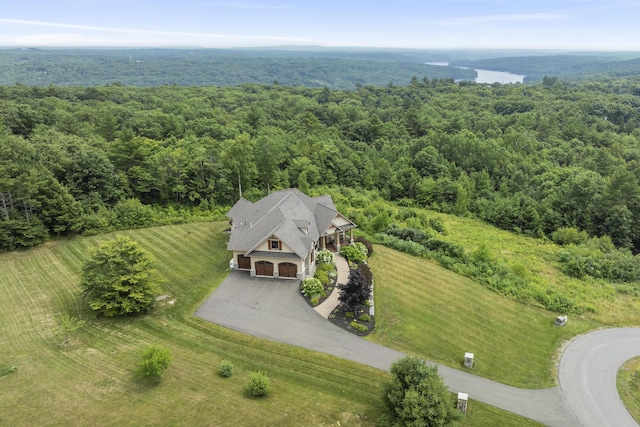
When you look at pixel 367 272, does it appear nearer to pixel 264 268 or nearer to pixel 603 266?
pixel 264 268

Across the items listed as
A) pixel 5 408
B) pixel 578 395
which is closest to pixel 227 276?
pixel 5 408

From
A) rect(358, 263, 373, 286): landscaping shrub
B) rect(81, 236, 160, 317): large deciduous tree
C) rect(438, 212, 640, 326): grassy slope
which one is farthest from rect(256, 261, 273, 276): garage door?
rect(438, 212, 640, 326): grassy slope

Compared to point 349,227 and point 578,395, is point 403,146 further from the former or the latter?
A: point 578,395

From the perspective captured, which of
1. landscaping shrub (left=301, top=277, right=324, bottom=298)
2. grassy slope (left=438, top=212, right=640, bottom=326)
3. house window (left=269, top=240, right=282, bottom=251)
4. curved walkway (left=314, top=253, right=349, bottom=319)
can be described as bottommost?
grassy slope (left=438, top=212, right=640, bottom=326)

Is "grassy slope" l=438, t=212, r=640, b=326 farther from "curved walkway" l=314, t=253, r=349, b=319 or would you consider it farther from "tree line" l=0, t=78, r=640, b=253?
"curved walkway" l=314, t=253, r=349, b=319

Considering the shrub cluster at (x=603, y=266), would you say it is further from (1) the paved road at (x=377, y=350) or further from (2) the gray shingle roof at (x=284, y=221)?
(2) the gray shingle roof at (x=284, y=221)

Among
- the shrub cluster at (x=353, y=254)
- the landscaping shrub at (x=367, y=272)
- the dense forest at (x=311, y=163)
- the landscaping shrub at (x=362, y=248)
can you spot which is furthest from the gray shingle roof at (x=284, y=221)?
the dense forest at (x=311, y=163)
